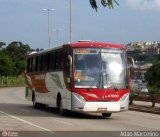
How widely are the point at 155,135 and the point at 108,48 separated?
803 centimetres

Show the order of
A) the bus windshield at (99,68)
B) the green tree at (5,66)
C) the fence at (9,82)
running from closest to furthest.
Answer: the bus windshield at (99,68)
the fence at (9,82)
the green tree at (5,66)

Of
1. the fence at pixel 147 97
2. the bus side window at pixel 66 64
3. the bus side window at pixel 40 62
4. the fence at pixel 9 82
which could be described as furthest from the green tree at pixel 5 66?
the bus side window at pixel 66 64

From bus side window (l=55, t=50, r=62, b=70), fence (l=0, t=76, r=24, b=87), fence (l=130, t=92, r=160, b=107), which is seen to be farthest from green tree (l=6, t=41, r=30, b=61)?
bus side window (l=55, t=50, r=62, b=70)

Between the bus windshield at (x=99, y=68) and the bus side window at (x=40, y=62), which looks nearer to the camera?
the bus windshield at (x=99, y=68)

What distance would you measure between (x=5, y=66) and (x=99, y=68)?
3317 inches

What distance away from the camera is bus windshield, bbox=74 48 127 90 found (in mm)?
22375

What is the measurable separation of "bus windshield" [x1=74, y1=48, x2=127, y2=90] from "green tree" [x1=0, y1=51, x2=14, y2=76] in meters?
81.2

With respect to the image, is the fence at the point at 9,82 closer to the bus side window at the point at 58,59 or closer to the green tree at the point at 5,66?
the green tree at the point at 5,66

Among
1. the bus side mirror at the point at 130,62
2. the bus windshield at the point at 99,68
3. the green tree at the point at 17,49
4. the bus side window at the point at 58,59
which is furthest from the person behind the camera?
the green tree at the point at 17,49

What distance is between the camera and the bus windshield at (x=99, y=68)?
22375 mm

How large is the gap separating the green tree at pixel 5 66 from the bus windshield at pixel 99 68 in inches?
3196

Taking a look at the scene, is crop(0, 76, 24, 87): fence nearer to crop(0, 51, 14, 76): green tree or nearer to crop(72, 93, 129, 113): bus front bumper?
crop(0, 51, 14, 76): green tree

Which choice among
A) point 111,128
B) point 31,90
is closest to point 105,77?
point 111,128

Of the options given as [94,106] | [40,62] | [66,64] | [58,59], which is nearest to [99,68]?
[66,64]
